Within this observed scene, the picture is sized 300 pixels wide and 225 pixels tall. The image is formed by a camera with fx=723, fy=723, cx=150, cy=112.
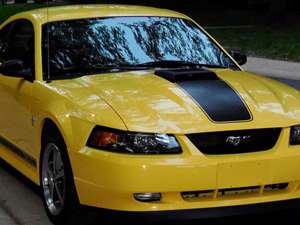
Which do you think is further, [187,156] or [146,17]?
[146,17]

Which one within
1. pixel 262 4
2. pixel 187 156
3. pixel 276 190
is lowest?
pixel 262 4

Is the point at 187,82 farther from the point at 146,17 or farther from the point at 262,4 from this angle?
the point at 262,4

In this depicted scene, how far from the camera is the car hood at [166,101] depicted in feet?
14.5

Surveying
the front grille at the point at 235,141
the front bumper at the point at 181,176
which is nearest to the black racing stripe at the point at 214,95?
the front grille at the point at 235,141

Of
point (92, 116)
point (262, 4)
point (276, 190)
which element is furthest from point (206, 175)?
point (262, 4)

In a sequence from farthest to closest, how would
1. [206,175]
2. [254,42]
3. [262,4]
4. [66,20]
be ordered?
[262,4] → [254,42] → [66,20] → [206,175]

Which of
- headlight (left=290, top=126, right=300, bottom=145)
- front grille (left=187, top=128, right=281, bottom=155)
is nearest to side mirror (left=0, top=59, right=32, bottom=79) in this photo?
front grille (left=187, top=128, right=281, bottom=155)

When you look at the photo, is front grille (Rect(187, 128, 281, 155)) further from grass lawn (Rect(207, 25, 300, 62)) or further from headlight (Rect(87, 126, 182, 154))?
grass lawn (Rect(207, 25, 300, 62))

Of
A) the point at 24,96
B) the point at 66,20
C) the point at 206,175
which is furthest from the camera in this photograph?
the point at 66,20

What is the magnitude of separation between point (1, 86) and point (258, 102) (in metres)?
2.44

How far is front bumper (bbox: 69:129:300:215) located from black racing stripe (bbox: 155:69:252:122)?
0.28m

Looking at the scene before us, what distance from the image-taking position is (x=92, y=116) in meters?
4.56

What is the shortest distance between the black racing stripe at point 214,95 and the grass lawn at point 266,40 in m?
11.9

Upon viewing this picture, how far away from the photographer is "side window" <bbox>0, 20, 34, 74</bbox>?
5922 millimetres
